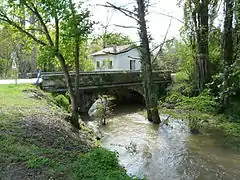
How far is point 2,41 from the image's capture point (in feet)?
76.3

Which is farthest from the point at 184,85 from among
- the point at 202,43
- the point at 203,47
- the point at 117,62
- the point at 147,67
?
the point at 117,62

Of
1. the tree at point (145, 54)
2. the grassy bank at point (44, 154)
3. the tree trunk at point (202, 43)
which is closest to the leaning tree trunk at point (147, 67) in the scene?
the tree at point (145, 54)

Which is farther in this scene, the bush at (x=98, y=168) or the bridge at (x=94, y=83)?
the bridge at (x=94, y=83)

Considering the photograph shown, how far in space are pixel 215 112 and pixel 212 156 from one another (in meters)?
6.23

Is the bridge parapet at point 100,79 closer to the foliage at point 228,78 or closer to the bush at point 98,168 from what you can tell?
the foliage at point 228,78

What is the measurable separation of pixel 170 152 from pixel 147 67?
16.1 feet

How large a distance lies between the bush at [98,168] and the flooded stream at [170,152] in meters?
2.19

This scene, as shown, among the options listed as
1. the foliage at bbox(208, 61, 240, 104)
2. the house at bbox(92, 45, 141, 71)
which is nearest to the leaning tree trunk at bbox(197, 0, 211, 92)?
the foliage at bbox(208, 61, 240, 104)

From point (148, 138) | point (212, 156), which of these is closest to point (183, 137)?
point (148, 138)

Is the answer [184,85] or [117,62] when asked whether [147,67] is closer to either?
[184,85]

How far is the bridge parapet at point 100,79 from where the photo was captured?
13305mm

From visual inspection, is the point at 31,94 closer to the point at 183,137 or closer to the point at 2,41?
the point at 183,137

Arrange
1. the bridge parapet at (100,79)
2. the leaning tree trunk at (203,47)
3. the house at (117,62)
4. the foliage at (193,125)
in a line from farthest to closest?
the house at (117,62) < the leaning tree trunk at (203,47) < the bridge parapet at (100,79) < the foliage at (193,125)

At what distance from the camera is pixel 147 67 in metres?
12.2
